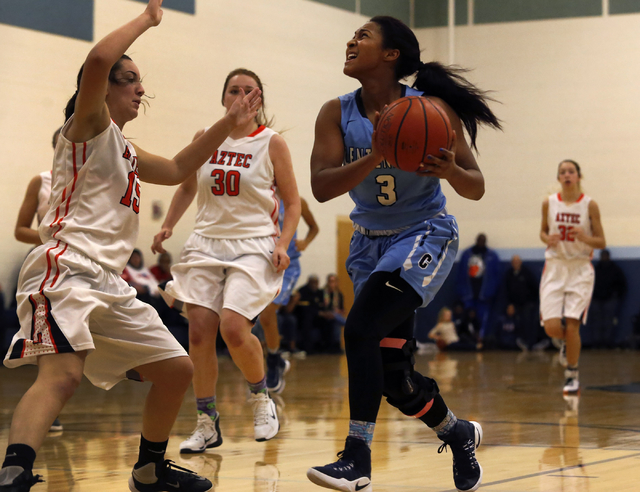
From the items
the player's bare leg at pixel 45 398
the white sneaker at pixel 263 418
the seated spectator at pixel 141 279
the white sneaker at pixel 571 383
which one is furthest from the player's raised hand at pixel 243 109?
the seated spectator at pixel 141 279

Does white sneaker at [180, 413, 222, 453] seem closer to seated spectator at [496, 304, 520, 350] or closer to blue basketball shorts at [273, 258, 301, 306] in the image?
blue basketball shorts at [273, 258, 301, 306]

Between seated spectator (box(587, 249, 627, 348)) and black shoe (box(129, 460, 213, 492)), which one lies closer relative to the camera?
black shoe (box(129, 460, 213, 492))

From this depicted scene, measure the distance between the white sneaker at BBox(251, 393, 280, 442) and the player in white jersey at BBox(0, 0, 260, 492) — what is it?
132cm

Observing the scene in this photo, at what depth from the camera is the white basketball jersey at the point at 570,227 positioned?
25.8 feet

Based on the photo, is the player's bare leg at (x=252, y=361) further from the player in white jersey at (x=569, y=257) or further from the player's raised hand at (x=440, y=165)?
the player in white jersey at (x=569, y=257)

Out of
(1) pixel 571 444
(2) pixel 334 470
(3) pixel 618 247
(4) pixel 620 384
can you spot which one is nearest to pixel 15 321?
(4) pixel 620 384

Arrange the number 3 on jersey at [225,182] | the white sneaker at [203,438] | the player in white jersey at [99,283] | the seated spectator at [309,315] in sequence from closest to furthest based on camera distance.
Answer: the player in white jersey at [99,283]
the white sneaker at [203,438]
the number 3 on jersey at [225,182]
the seated spectator at [309,315]

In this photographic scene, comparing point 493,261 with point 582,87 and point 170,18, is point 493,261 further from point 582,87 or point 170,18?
point 170,18

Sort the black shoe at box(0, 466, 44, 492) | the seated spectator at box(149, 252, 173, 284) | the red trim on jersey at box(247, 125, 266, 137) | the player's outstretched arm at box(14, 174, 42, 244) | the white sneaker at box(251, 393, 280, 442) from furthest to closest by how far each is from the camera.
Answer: the seated spectator at box(149, 252, 173, 284) < the player's outstretched arm at box(14, 174, 42, 244) < the red trim on jersey at box(247, 125, 266, 137) < the white sneaker at box(251, 393, 280, 442) < the black shoe at box(0, 466, 44, 492)

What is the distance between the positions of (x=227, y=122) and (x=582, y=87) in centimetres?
1406

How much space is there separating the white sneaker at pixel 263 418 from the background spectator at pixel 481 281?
11.5 metres

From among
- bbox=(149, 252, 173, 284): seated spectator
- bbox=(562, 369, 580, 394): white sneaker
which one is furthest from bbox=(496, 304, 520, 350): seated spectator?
bbox=(562, 369, 580, 394): white sneaker

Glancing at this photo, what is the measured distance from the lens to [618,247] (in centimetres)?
1556

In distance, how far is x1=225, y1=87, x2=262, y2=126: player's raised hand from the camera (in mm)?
3186
